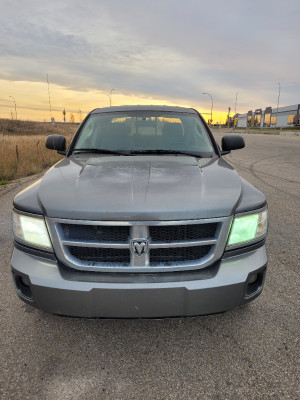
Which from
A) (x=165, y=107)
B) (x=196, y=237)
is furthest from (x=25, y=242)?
(x=165, y=107)

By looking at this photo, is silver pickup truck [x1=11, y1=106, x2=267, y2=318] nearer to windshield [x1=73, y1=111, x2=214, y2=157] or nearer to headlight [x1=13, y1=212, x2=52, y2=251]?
headlight [x1=13, y1=212, x2=52, y2=251]

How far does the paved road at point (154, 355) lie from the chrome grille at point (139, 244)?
2.15 ft

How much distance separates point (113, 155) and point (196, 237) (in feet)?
4.43

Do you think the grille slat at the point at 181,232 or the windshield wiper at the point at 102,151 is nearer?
the grille slat at the point at 181,232

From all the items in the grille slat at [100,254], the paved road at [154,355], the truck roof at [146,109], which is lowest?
the paved road at [154,355]

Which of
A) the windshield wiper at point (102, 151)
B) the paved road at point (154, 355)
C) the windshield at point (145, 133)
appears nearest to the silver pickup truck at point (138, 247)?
the paved road at point (154, 355)

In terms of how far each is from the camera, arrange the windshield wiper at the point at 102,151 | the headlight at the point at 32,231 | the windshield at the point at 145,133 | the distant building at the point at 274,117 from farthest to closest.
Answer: the distant building at the point at 274,117 < the windshield at the point at 145,133 < the windshield wiper at the point at 102,151 < the headlight at the point at 32,231

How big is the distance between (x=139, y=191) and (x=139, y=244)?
34 centimetres

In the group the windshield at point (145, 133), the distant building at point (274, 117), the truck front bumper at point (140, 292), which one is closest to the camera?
the truck front bumper at point (140, 292)

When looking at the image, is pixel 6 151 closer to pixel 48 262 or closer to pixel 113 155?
pixel 113 155

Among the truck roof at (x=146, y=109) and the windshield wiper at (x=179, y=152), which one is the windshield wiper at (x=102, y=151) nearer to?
the windshield wiper at (x=179, y=152)

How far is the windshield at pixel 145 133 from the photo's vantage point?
296 centimetres

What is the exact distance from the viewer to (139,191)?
1.83 meters

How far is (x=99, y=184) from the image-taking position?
1.96 metres
